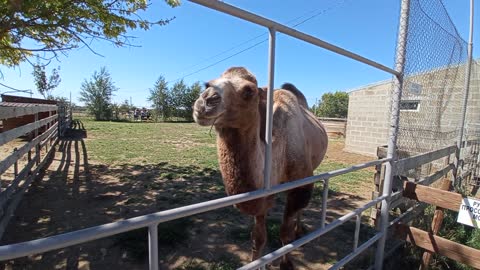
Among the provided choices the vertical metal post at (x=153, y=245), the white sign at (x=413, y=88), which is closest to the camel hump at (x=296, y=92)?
the white sign at (x=413, y=88)

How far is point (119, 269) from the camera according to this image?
10.2 ft

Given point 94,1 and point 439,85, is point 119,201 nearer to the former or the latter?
point 94,1

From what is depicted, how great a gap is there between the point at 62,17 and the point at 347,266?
5.13 metres

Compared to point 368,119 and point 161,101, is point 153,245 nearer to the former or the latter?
point 368,119

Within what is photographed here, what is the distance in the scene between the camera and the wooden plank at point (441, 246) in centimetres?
268

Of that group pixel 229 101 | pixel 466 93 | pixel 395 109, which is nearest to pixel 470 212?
pixel 395 109

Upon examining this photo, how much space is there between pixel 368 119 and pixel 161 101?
88.8 feet

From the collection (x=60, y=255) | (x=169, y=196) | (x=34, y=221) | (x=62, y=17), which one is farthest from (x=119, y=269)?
(x=62, y=17)

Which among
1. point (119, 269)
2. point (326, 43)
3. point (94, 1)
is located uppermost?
point (94, 1)

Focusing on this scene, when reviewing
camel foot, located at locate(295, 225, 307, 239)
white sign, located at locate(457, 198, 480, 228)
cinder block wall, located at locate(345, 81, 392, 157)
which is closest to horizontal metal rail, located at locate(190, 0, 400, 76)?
white sign, located at locate(457, 198, 480, 228)

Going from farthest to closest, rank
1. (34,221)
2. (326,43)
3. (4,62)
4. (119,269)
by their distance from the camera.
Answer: (4,62), (34,221), (119,269), (326,43)

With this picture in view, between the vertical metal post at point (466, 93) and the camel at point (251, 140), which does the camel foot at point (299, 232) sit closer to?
the camel at point (251, 140)

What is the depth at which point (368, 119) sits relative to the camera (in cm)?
1161

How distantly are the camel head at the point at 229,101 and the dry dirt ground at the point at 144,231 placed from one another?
1.97 m
